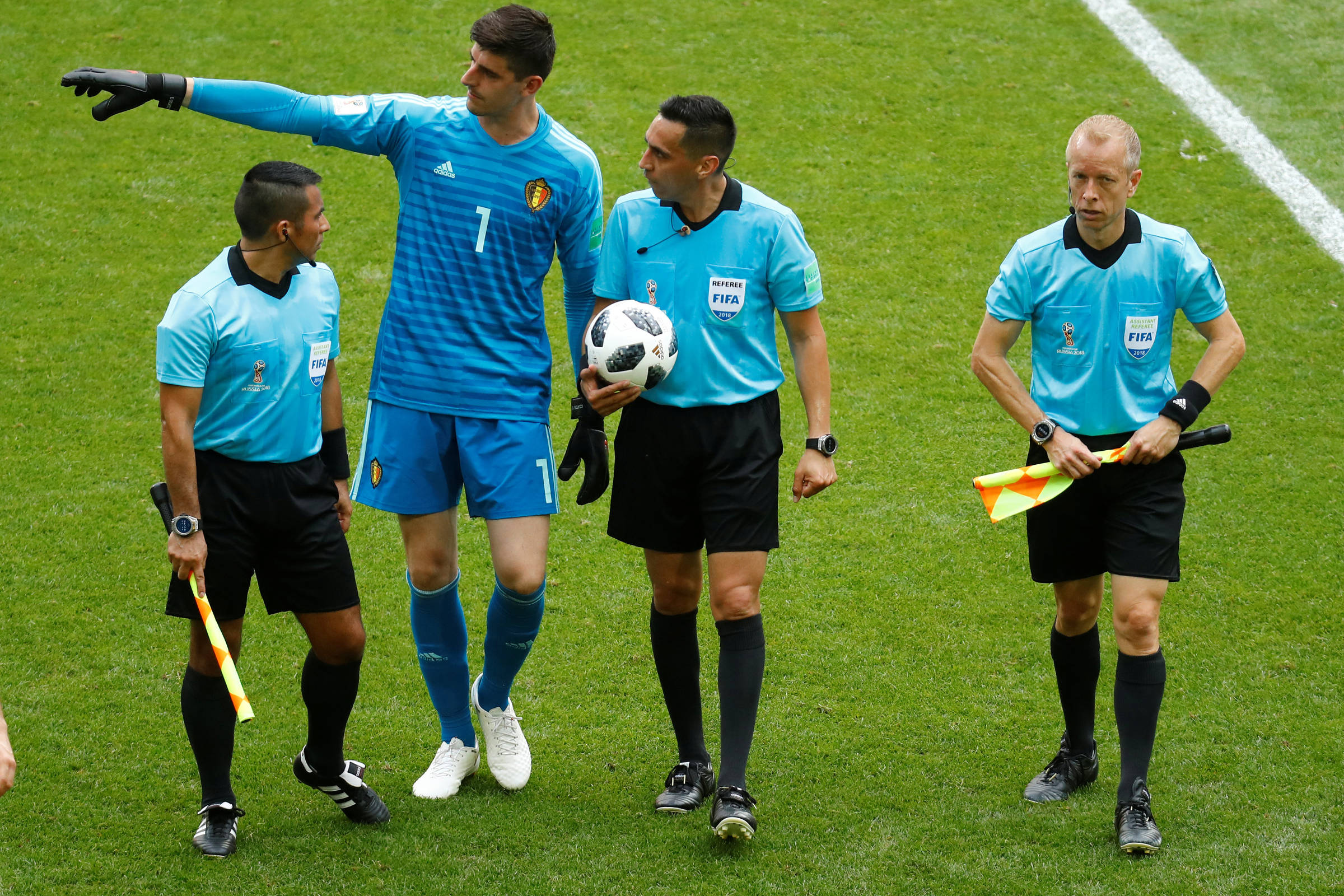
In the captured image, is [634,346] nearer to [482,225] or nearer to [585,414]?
[585,414]

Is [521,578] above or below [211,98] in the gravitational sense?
below

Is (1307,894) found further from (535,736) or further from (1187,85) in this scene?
(1187,85)

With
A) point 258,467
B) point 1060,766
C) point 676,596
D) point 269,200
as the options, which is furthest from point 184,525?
point 1060,766

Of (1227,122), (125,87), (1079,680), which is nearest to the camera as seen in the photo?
(125,87)

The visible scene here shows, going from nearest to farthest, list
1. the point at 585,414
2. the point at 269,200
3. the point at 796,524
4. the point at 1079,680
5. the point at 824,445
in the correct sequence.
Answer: the point at 269,200
the point at 824,445
the point at 585,414
the point at 1079,680
the point at 796,524

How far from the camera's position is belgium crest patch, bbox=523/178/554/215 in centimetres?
447

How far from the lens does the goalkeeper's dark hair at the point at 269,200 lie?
4.07 m

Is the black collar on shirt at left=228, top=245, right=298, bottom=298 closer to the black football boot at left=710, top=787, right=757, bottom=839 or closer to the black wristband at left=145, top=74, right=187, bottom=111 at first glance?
the black wristband at left=145, top=74, right=187, bottom=111

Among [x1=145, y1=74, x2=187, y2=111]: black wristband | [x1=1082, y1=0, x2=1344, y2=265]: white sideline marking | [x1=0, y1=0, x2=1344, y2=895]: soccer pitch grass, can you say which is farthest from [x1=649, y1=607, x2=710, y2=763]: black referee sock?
[x1=1082, y1=0, x2=1344, y2=265]: white sideline marking

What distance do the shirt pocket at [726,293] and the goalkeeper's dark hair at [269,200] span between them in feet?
4.00

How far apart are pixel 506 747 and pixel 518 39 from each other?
2.35m

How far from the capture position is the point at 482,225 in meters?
4.45

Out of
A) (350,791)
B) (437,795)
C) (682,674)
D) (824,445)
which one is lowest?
(437,795)

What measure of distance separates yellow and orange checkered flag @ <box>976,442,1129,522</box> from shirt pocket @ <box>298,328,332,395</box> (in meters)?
2.07
